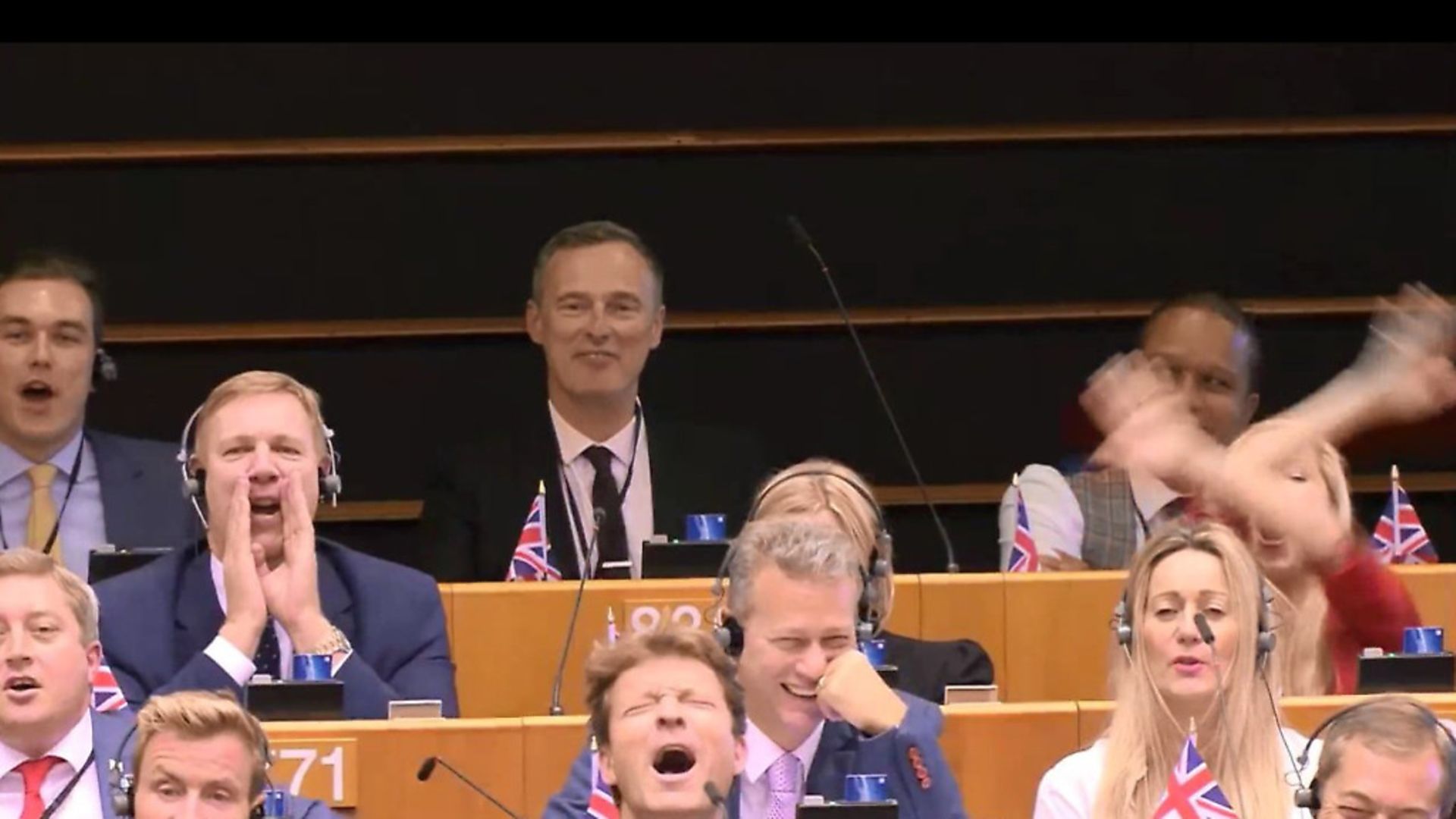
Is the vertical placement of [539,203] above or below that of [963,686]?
above

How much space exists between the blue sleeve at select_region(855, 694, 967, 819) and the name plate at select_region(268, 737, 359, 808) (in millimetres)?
756

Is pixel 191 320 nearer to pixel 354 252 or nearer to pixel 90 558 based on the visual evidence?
pixel 354 252

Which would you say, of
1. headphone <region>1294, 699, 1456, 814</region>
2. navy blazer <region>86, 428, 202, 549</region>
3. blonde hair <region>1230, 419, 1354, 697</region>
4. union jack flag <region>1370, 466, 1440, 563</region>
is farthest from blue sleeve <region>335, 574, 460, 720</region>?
union jack flag <region>1370, 466, 1440, 563</region>

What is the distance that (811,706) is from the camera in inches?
183

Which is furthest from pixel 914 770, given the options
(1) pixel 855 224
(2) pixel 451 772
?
(1) pixel 855 224

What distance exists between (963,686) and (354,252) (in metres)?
2.71

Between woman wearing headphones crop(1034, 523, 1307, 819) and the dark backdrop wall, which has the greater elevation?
the dark backdrop wall

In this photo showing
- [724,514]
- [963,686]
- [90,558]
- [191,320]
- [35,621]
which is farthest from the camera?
[191,320]

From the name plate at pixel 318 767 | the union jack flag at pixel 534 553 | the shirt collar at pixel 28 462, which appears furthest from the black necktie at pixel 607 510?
the name plate at pixel 318 767

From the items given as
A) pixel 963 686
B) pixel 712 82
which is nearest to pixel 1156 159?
pixel 712 82

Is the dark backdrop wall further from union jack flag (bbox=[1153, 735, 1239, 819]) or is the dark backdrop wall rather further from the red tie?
union jack flag (bbox=[1153, 735, 1239, 819])

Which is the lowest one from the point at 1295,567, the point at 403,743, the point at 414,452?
the point at 403,743

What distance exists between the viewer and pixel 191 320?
744cm

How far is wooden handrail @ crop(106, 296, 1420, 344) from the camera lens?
7426 millimetres
